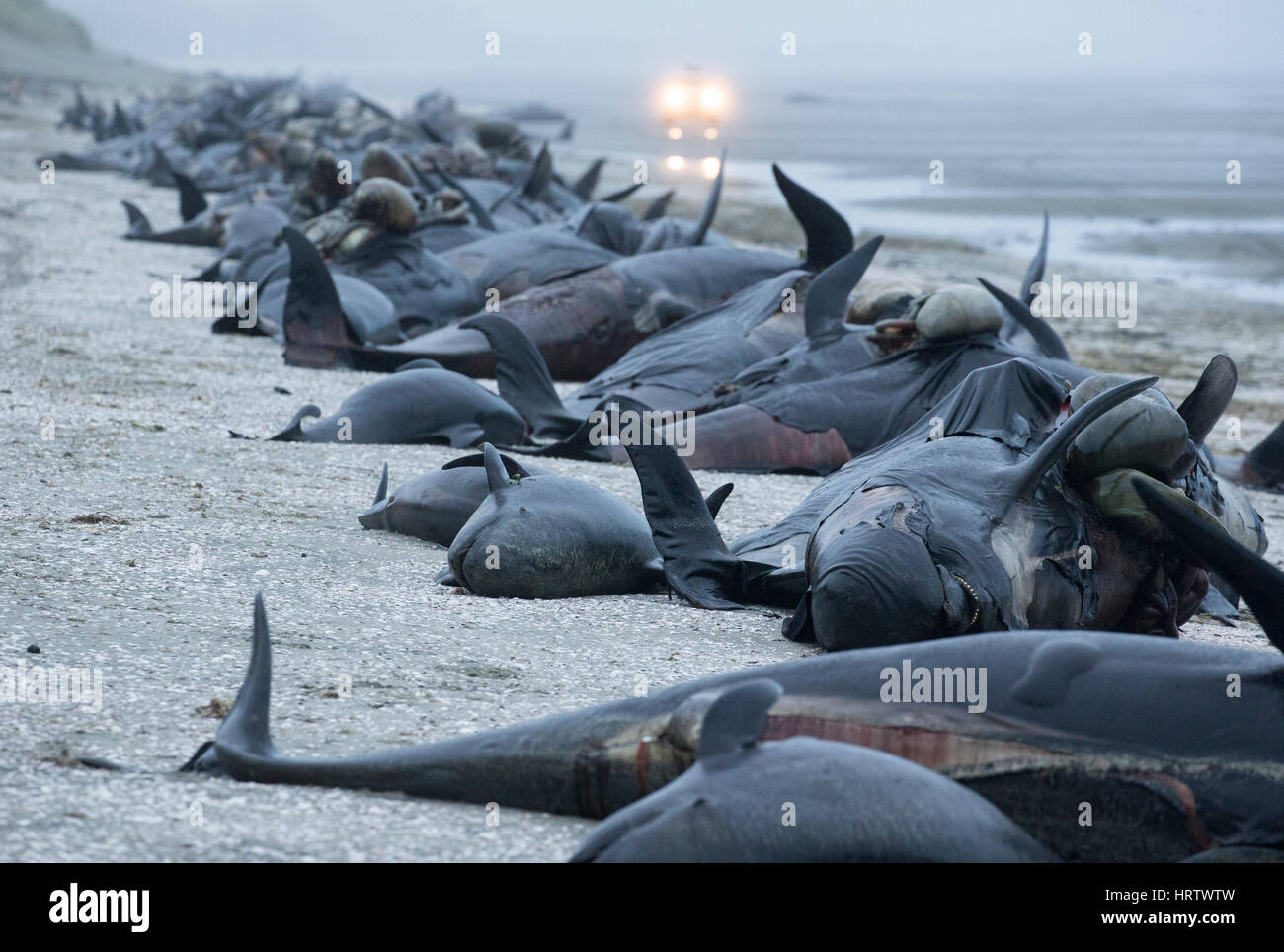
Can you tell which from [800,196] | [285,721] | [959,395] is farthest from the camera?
[800,196]

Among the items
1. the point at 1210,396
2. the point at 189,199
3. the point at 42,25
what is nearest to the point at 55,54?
the point at 42,25

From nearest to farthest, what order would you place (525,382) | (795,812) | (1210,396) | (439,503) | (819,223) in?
1. (795,812)
2. (1210,396)
3. (439,503)
4. (525,382)
5. (819,223)

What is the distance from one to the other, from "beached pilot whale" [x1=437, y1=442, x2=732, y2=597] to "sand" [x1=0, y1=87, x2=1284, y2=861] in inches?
3.0

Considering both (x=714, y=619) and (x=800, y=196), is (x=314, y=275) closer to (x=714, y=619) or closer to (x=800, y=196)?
(x=800, y=196)

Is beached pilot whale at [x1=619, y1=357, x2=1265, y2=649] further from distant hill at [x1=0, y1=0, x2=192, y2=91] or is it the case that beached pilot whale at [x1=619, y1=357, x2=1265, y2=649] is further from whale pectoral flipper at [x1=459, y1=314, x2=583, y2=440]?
distant hill at [x1=0, y1=0, x2=192, y2=91]

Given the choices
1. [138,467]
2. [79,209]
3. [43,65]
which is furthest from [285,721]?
[43,65]

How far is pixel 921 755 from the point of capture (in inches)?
107

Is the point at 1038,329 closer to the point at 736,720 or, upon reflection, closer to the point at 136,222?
the point at 736,720

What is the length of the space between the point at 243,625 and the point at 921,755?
6.72 ft

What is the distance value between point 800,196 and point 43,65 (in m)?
71.0

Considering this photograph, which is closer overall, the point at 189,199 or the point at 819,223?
the point at 819,223

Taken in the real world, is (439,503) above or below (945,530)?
below

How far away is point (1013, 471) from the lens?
4.22 m

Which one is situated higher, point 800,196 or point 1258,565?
point 800,196
